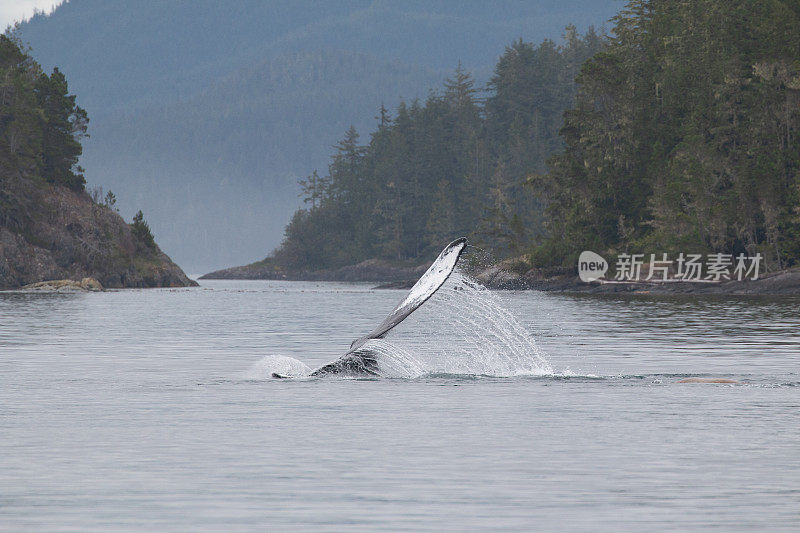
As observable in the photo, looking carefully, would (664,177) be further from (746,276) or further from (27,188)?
(27,188)

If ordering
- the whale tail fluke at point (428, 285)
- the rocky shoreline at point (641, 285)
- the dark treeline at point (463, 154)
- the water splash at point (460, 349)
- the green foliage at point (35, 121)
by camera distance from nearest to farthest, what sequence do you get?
the whale tail fluke at point (428, 285) → the water splash at point (460, 349) → the rocky shoreline at point (641, 285) → the green foliage at point (35, 121) → the dark treeline at point (463, 154)

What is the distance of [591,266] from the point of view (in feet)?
312

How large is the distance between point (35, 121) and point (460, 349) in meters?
83.3

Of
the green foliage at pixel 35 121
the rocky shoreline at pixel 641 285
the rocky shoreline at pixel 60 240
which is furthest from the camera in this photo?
the green foliage at pixel 35 121

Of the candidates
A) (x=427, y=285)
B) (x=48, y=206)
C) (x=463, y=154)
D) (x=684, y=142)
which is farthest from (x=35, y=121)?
(x=427, y=285)

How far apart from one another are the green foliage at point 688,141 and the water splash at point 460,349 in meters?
31.3

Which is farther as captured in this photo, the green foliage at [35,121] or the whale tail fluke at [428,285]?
the green foliage at [35,121]

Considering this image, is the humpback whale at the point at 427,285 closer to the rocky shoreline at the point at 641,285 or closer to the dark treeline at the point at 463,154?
the rocky shoreline at the point at 641,285

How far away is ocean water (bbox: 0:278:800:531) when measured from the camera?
11.5 meters

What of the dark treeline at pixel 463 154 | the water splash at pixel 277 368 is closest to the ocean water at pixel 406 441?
the water splash at pixel 277 368

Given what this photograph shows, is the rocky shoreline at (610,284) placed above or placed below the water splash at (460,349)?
above

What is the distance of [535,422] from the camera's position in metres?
17.6

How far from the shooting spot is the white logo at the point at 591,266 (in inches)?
3706

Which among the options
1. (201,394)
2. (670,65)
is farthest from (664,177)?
(201,394)
